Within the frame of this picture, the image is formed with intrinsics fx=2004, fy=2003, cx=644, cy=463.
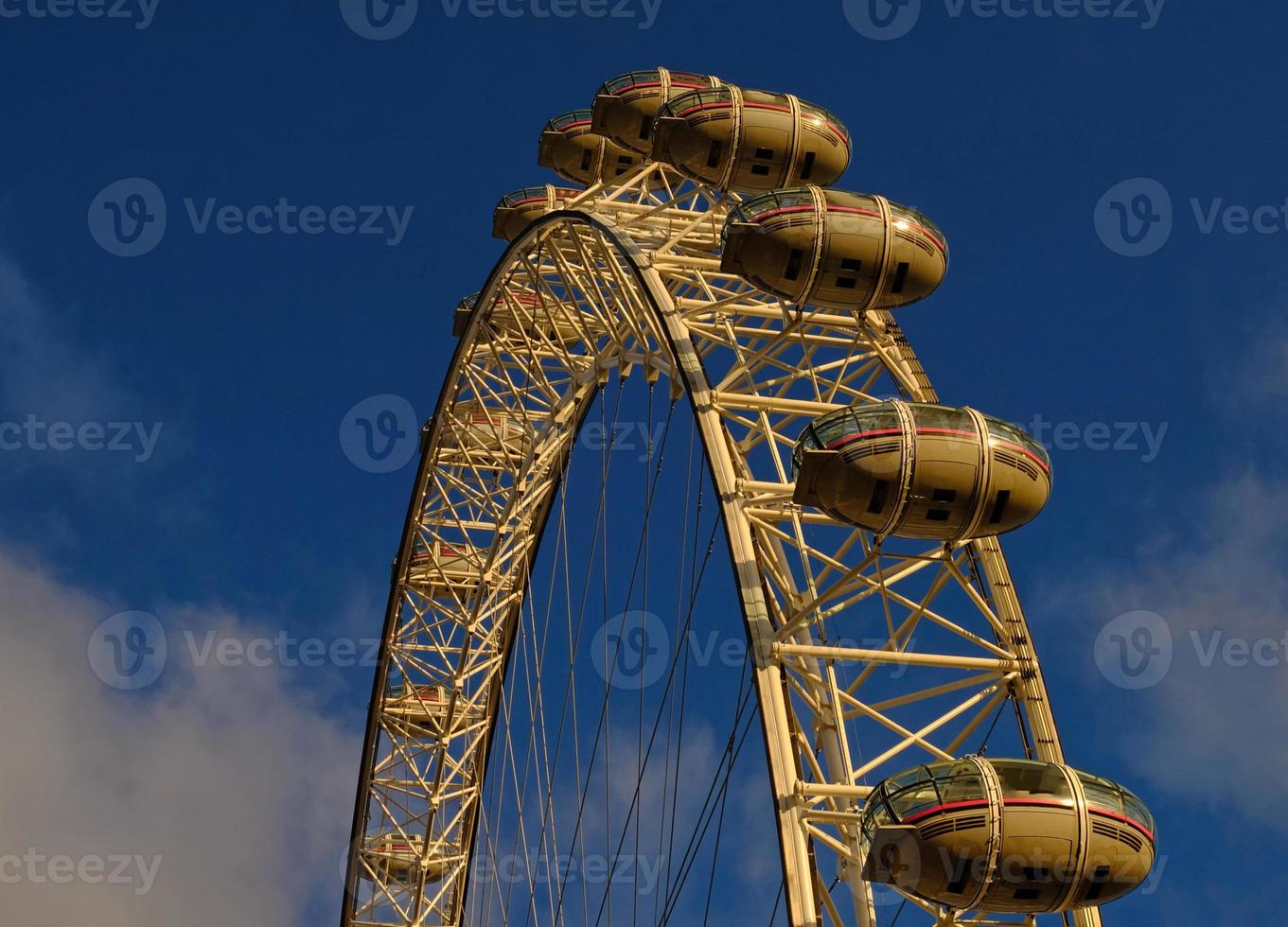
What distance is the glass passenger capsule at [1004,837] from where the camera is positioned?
24031 mm

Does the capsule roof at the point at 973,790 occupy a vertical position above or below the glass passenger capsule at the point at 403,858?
below

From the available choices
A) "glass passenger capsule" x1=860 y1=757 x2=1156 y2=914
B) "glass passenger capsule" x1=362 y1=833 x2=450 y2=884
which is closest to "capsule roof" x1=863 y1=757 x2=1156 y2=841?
"glass passenger capsule" x1=860 y1=757 x2=1156 y2=914

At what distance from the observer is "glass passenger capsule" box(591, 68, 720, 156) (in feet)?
127

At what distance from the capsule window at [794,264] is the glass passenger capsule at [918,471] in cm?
360

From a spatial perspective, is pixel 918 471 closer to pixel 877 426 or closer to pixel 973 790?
pixel 877 426

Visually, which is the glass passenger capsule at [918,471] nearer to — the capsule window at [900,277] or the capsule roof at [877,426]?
the capsule roof at [877,426]

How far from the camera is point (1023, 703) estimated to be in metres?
29.9

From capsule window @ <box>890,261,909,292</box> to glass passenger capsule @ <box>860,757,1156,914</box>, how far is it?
907cm

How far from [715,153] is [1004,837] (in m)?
15.1

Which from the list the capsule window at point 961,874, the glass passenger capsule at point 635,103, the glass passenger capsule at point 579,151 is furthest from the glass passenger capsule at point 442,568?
the capsule window at point 961,874

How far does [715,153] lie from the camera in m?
35.1

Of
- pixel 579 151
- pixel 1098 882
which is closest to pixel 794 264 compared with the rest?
pixel 1098 882

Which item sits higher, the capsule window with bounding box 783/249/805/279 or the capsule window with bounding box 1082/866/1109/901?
the capsule window with bounding box 783/249/805/279

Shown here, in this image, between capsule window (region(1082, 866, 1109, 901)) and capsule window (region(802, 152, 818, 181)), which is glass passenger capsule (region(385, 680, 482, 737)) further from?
capsule window (region(1082, 866, 1109, 901))
